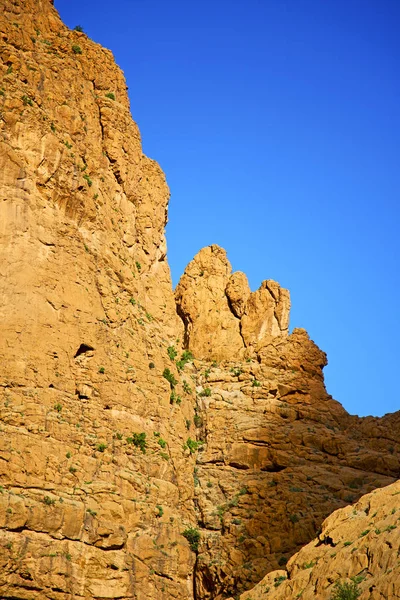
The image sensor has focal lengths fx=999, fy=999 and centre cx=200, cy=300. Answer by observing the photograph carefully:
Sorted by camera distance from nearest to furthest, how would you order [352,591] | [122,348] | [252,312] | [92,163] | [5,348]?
[352,591], [5,348], [122,348], [92,163], [252,312]

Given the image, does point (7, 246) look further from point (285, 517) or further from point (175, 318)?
point (285, 517)

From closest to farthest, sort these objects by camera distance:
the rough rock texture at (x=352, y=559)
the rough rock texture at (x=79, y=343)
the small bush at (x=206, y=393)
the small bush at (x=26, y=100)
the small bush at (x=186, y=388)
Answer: the rough rock texture at (x=352, y=559) → the rough rock texture at (x=79, y=343) → the small bush at (x=26, y=100) → the small bush at (x=186, y=388) → the small bush at (x=206, y=393)

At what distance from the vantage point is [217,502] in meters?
72.9

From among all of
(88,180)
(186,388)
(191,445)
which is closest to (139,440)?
(191,445)

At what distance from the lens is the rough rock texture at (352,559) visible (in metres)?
43.2

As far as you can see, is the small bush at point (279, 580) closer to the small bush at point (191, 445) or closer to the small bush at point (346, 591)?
A: the small bush at point (346, 591)

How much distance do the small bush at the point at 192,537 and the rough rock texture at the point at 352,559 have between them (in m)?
12.6

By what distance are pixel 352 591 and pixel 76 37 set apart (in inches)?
2040

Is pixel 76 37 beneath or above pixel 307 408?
above

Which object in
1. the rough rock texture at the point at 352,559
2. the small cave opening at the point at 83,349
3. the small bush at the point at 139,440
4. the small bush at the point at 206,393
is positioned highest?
the small bush at the point at 206,393

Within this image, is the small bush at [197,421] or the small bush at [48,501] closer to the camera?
the small bush at [48,501]

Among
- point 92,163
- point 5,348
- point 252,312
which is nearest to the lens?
point 5,348

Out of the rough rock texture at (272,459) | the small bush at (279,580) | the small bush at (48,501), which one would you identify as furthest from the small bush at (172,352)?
the small bush at (279,580)

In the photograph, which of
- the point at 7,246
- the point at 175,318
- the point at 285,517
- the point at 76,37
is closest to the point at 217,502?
the point at 285,517
